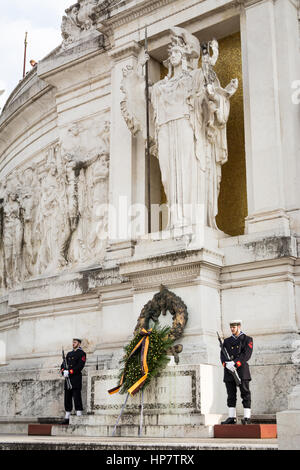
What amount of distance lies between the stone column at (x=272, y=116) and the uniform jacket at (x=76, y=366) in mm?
4539

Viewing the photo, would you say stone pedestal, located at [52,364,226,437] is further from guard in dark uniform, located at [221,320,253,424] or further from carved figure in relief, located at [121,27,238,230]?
carved figure in relief, located at [121,27,238,230]

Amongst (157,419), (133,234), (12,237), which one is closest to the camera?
(157,419)

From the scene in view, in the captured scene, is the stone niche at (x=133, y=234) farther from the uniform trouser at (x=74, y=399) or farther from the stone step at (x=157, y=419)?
the uniform trouser at (x=74, y=399)

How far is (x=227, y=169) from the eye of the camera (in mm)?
15945

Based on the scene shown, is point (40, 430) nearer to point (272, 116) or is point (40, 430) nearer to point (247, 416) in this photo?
point (247, 416)

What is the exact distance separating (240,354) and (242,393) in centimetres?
67

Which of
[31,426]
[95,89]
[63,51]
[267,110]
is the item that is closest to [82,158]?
[95,89]

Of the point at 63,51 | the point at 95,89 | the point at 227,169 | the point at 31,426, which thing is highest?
the point at 63,51

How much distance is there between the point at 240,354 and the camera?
38.2 feet

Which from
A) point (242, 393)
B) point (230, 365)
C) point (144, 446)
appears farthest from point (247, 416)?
point (144, 446)

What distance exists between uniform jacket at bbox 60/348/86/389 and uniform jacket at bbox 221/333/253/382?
3837 millimetres

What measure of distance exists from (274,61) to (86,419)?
8.31 metres

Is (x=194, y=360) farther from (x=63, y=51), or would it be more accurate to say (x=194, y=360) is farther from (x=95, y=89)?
(x=63, y=51)

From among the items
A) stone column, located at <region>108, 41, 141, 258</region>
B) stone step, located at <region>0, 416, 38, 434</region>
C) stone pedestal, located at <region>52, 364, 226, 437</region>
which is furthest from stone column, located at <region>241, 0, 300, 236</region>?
stone step, located at <region>0, 416, 38, 434</region>
